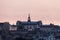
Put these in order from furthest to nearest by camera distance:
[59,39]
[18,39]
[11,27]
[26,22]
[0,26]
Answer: [26,22] → [11,27] → [0,26] → [59,39] → [18,39]

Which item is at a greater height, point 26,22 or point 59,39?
point 26,22

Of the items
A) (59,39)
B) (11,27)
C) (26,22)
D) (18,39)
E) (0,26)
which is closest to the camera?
(18,39)

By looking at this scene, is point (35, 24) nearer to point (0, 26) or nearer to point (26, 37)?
point (0, 26)

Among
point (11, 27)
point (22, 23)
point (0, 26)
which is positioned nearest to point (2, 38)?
point (0, 26)

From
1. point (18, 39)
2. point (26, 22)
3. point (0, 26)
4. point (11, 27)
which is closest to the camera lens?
point (18, 39)

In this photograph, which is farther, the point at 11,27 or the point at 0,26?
the point at 11,27

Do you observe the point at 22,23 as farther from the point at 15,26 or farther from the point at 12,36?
the point at 12,36

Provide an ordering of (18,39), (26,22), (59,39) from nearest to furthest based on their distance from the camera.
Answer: (18,39)
(59,39)
(26,22)

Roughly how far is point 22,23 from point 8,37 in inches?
292

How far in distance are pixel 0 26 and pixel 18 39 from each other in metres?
4.95

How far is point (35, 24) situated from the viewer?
20.9 m

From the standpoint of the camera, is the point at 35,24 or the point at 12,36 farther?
the point at 35,24

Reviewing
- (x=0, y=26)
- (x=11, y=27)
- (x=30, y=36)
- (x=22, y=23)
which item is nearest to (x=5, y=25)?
(x=0, y=26)

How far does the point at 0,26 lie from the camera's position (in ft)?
58.5
